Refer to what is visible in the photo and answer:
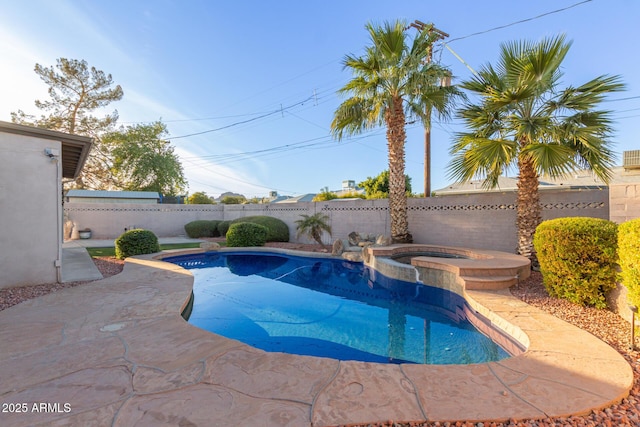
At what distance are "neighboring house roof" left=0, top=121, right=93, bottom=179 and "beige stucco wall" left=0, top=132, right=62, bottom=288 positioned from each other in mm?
112

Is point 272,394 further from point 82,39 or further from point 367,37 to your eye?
point 82,39

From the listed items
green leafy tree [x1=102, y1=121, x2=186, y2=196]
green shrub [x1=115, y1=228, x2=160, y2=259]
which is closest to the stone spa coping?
green shrub [x1=115, y1=228, x2=160, y2=259]

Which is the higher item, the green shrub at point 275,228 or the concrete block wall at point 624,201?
the concrete block wall at point 624,201

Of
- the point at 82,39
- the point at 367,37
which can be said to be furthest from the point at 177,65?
the point at 367,37

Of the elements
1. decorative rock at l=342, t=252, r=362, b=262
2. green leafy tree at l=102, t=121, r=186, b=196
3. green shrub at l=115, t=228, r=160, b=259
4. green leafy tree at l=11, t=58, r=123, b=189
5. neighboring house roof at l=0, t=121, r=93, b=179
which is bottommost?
decorative rock at l=342, t=252, r=362, b=262

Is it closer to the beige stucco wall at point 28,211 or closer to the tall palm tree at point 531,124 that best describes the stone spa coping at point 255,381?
the beige stucco wall at point 28,211


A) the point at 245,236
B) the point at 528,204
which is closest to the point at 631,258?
the point at 528,204

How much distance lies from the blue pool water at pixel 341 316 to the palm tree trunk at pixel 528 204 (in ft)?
8.37

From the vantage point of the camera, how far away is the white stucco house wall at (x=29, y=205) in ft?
17.9

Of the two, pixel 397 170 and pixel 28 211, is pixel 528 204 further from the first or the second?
pixel 28 211

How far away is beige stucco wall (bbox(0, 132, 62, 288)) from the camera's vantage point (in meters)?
5.46

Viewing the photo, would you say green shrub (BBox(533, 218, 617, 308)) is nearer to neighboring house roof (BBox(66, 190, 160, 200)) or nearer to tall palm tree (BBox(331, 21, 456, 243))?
tall palm tree (BBox(331, 21, 456, 243))

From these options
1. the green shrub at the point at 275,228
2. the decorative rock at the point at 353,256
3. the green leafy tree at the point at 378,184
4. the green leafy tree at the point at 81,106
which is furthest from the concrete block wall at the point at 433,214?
the green leafy tree at the point at 378,184

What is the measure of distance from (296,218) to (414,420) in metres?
13.4
